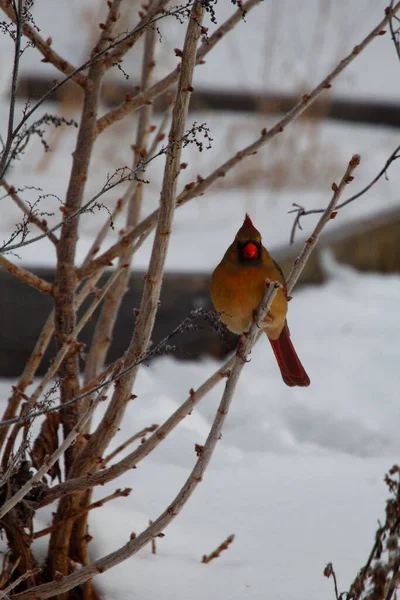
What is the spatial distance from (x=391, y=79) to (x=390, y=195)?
483 centimetres


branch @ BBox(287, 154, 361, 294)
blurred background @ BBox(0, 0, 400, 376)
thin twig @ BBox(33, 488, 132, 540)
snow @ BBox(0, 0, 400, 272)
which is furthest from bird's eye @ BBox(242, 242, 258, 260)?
snow @ BBox(0, 0, 400, 272)

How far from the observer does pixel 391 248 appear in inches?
207

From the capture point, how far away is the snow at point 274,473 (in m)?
2.04

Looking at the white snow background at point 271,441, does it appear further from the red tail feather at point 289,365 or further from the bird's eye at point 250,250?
the bird's eye at point 250,250

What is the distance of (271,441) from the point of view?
3131mm

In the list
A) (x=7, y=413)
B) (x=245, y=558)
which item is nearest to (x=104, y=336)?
(x=7, y=413)

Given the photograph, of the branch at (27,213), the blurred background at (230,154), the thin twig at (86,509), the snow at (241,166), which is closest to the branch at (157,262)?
the thin twig at (86,509)

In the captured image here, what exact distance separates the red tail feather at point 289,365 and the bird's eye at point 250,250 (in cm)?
27

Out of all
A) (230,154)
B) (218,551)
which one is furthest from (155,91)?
(230,154)

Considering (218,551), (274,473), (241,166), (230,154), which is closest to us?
(218,551)

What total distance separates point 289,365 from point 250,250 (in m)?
0.33

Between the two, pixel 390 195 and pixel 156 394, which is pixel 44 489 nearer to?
pixel 156 394

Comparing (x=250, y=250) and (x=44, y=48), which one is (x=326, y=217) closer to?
(x=250, y=250)

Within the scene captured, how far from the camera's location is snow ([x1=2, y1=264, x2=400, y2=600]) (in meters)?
2.04
